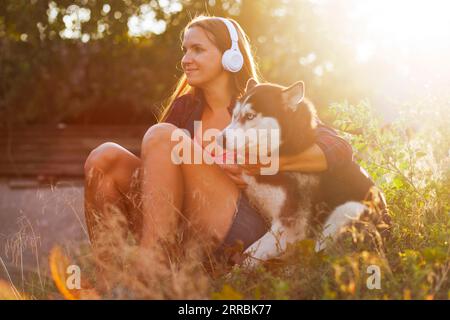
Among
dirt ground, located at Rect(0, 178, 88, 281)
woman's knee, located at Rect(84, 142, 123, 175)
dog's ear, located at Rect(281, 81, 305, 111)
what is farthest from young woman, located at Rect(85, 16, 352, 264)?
dirt ground, located at Rect(0, 178, 88, 281)

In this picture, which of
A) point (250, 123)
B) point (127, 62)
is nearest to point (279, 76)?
point (127, 62)

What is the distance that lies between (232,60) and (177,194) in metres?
0.94

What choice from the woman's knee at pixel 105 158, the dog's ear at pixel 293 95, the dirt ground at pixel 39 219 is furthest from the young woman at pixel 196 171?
the dirt ground at pixel 39 219

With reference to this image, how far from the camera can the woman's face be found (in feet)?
14.2

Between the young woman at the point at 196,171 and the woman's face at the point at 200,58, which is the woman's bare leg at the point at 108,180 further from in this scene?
the woman's face at the point at 200,58

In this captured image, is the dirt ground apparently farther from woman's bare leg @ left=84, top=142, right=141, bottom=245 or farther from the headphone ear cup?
the headphone ear cup

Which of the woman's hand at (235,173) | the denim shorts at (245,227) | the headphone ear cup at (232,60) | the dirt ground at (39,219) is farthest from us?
the dirt ground at (39,219)

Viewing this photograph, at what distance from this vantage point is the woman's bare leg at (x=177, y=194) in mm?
3812

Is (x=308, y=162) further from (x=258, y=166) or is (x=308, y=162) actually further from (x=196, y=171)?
(x=196, y=171)

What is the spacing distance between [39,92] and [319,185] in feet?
28.3

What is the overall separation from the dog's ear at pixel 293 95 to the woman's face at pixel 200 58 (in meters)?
0.76

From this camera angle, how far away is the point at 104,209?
3.97 metres

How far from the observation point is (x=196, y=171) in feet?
13.0

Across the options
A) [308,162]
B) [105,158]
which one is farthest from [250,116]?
[105,158]
